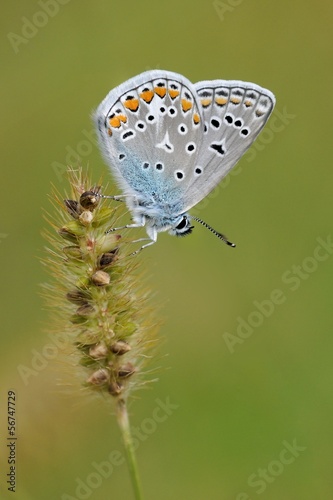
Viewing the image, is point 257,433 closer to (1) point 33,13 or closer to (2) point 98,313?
(2) point 98,313

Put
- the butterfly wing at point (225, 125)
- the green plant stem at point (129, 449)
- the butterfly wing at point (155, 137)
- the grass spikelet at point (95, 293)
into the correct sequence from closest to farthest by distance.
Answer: the green plant stem at point (129, 449), the grass spikelet at point (95, 293), the butterfly wing at point (225, 125), the butterfly wing at point (155, 137)

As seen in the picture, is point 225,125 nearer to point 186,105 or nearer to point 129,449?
point 186,105

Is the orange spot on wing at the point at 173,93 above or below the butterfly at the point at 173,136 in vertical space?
above

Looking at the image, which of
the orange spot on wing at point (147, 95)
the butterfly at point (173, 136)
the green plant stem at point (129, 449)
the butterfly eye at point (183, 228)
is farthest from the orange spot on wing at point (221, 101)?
the green plant stem at point (129, 449)

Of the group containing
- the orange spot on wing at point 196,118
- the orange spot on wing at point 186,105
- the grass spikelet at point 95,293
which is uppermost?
the orange spot on wing at point 186,105

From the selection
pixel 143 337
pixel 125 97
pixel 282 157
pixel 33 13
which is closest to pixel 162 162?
pixel 125 97

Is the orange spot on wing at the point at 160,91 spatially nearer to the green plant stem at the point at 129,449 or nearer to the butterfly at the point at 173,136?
the butterfly at the point at 173,136

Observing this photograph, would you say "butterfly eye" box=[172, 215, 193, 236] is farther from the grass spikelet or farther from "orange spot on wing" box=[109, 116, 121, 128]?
the grass spikelet
